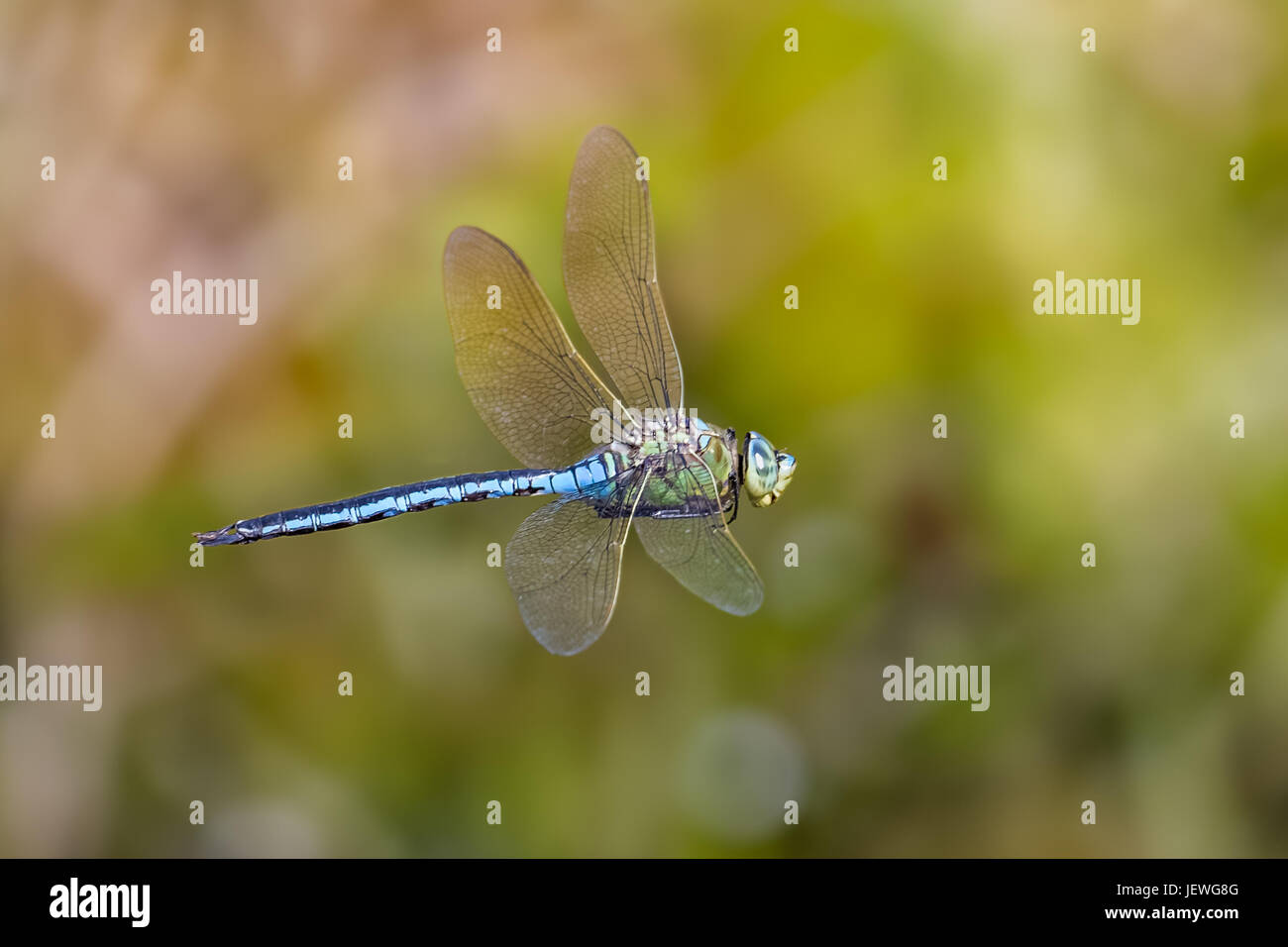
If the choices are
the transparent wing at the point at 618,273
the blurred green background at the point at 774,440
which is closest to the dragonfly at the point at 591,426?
the transparent wing at the point at 618,273

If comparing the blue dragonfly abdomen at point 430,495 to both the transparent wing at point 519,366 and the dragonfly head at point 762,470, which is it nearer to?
the transparent wing at point 519,366

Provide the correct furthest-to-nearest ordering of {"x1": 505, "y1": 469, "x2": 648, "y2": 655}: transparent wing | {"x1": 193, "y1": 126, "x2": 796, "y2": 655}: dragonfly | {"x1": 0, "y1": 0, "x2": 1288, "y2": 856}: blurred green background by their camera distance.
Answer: {"x1": 0, "y1": 0, "x2": 1288, "y2": 856}: blurred green background, {"x1": 193, "y1": 126, "x2": 796, "y2": 655}: dragonfly, {"x1": 505, "y1": 469, "x2": 648, "y2": 655}: transparent wing

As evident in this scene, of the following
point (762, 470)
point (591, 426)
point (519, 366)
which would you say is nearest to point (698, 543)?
point (762, 470)

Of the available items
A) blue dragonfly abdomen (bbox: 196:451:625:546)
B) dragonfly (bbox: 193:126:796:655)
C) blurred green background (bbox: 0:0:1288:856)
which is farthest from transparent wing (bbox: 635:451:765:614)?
blurred green background (bbox: 0:0:1288:856)

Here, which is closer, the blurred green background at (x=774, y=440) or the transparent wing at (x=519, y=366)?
the transparent wing at (x=519, y=366)

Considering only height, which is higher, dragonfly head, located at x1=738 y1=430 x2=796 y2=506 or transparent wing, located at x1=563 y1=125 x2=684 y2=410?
transparent wing, located at x1=563 y1=125 x2=684 y2=410

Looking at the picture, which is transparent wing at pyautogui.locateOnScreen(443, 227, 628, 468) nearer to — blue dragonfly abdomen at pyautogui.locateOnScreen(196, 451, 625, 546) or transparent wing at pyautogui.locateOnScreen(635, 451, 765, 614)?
blue dragonfly abdomen at pyautogui.locateOnScreen(196, 451, 625, 546)

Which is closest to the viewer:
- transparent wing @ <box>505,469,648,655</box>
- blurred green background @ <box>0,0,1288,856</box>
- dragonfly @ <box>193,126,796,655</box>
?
transparent wing @ <box>505,469,648,655</box>

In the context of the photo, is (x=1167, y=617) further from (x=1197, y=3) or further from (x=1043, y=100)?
(x=1197, y=3)
